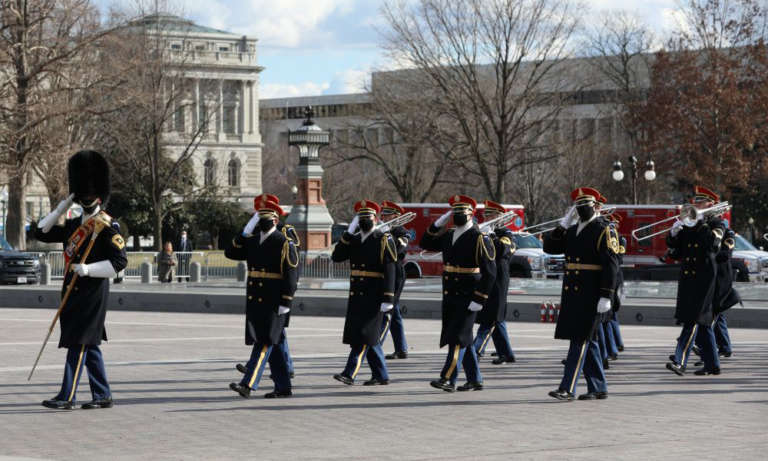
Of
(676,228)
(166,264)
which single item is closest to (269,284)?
(676,228)

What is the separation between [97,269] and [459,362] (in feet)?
12.2

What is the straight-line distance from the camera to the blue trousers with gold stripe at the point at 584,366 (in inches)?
476

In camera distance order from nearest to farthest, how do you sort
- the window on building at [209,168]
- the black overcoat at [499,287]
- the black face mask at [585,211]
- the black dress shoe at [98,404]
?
the black dress shoe at [98,404]
the black face mask at [585,211]
the black overcoat at [499,287]
the window on building at [209,168]

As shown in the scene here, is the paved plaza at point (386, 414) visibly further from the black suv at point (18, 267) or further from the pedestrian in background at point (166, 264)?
the black suv at point (18, 267)

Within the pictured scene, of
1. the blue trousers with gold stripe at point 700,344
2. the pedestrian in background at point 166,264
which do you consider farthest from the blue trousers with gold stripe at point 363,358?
the pedestrian in background at point 166,264

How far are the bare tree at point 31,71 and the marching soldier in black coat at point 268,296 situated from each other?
3114cm

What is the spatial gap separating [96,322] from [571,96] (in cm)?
4456

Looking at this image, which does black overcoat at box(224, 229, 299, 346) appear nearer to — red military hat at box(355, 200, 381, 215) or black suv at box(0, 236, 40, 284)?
red military hat at box(355, 200, 381, 215)

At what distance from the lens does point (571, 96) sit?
178 ft

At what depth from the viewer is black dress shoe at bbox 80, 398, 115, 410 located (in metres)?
11.5

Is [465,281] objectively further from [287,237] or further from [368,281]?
[287,237]

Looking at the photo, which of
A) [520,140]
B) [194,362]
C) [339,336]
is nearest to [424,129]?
[520,140]

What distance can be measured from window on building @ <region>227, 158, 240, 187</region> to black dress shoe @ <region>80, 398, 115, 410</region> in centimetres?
9087

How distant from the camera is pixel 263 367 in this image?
12.4 meters
